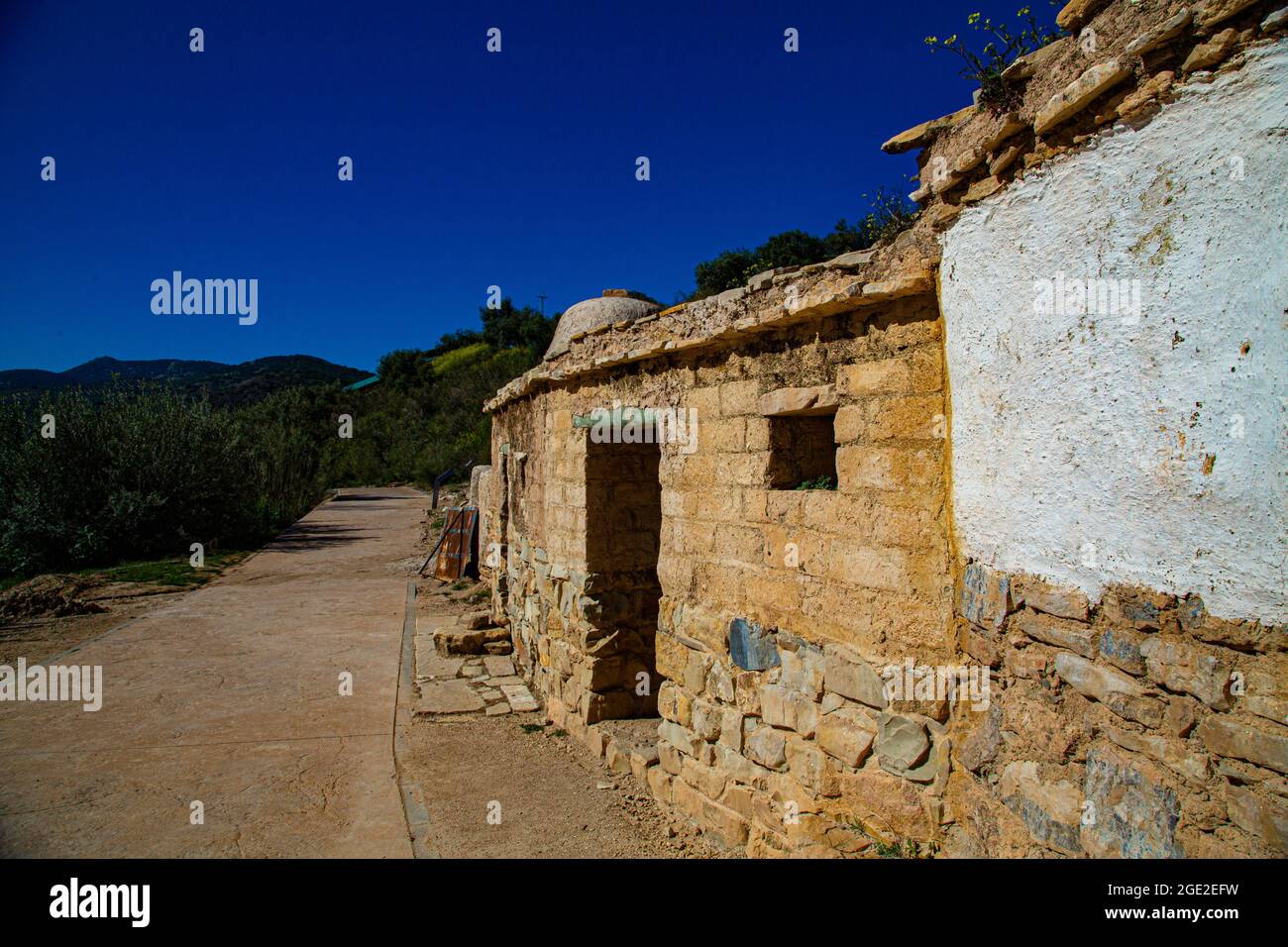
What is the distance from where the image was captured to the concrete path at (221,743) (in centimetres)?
426

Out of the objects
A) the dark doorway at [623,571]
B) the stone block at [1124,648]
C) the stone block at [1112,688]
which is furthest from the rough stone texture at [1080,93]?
the dark doorway at [623,571]

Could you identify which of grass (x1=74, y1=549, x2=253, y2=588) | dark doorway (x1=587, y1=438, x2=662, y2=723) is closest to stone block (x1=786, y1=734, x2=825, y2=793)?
dark doorway (x1=587, y1=438, x2=662, y2=723)

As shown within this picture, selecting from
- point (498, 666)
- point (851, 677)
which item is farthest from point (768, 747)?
point (498, 666)

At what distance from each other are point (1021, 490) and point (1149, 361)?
1.95 feet

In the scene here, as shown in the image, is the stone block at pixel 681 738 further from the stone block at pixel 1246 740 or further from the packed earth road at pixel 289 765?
the stone block at pixel 1246 740

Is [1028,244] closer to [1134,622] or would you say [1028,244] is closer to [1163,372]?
[1163,372]

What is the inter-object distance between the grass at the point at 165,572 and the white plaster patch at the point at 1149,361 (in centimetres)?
1272

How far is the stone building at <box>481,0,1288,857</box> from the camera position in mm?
1918

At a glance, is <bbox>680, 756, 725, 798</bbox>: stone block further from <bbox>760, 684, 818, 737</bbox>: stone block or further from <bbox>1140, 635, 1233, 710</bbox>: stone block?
<bbox>1140, 635, 1233, 710</bbox>: stone block

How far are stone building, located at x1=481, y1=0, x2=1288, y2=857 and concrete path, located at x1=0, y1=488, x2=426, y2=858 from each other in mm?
2231

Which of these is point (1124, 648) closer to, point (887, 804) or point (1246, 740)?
point (1246, 740)

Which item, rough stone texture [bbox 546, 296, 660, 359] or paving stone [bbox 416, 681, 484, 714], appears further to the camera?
rough stone texture [bbox 546, 296, 660, 359]
